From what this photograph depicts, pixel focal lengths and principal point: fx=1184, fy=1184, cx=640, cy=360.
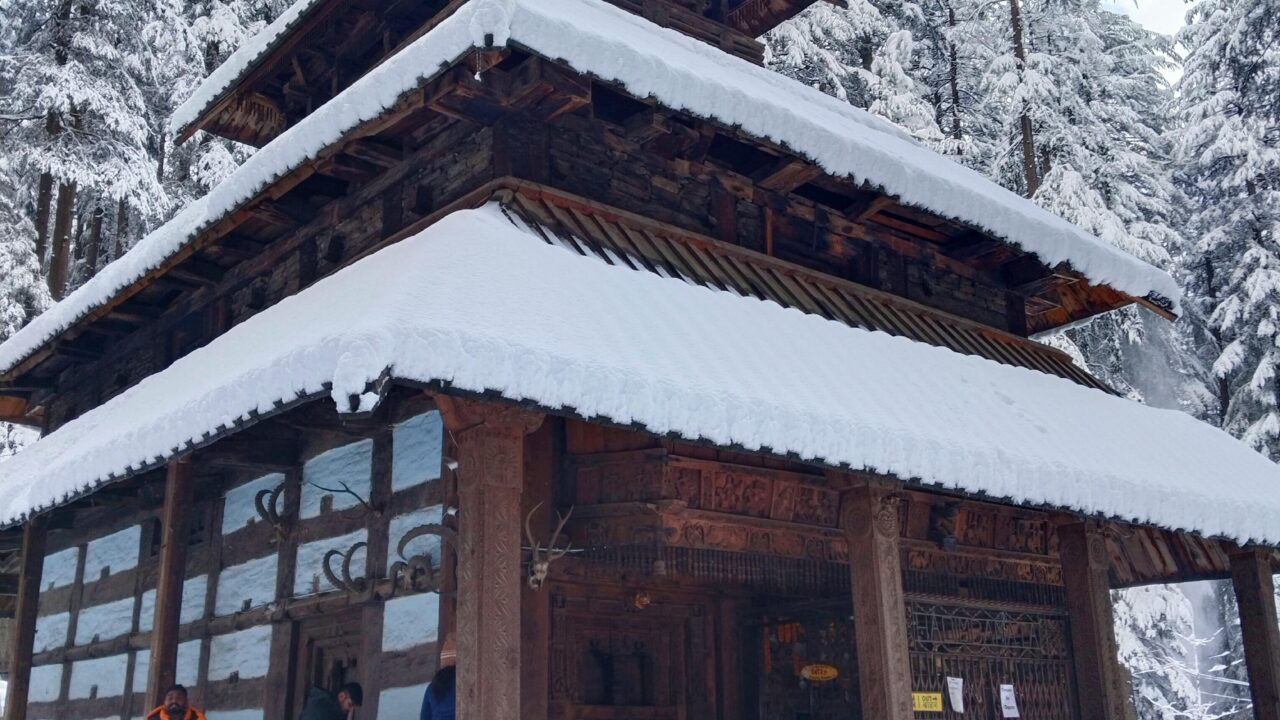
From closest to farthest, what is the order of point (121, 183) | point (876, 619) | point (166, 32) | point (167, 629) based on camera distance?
point (876, 619) → point (167, 629) → point (121, 183) → point (166, 32)

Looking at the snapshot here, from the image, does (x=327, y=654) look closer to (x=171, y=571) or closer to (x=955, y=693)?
(x=171, y=571)

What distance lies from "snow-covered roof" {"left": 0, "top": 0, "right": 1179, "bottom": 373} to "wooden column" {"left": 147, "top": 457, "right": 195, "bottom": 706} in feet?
6.28

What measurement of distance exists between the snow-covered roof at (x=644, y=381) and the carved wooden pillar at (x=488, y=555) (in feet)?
1.75

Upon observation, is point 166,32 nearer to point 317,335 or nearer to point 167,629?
point 167,629

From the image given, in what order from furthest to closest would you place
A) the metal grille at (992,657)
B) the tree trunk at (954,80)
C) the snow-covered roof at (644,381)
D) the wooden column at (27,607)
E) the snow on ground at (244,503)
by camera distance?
the tree trunk at (954,80)
the wooden column at (27,607)
the snow on ground at (244,503)
the metal grille at (992,657)
the snow-covered roof at (644,381)

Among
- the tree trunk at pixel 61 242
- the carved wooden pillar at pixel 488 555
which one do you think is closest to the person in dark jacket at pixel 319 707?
the carved wooden pillar at pixel 488 555

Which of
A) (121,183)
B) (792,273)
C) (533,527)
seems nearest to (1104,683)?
(792,273)

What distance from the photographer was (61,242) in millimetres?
20172

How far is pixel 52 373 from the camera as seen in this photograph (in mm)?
13117

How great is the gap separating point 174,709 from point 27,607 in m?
3.40

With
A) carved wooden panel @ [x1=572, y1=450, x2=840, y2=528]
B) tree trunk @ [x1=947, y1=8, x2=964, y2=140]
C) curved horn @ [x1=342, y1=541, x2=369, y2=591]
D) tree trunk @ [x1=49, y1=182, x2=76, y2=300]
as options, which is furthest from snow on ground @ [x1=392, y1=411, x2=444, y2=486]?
tree trunk @ [x1=947, y1=8, x2=964, y2=140]

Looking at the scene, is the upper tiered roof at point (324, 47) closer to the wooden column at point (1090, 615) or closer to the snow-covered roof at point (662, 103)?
the snow-covered roof at point (662, 103)

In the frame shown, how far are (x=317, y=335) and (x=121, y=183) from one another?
46.8ft

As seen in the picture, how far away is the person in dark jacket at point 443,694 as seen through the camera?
21.4 feet
